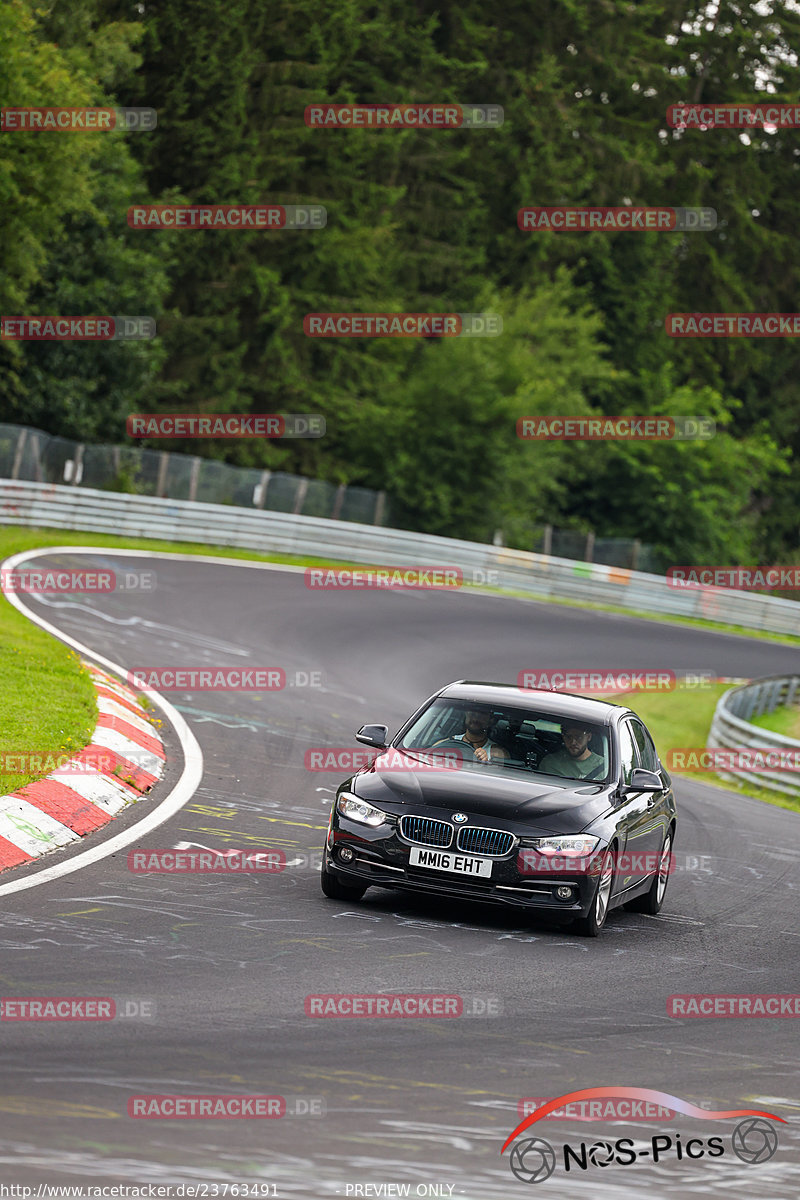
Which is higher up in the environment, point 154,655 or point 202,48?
point 202,48

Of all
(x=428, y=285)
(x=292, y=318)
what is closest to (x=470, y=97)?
(x=428, y=285)

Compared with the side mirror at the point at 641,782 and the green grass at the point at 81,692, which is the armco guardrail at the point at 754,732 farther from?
the side mirror at the point at 641,782

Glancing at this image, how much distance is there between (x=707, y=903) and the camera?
11.4 metres

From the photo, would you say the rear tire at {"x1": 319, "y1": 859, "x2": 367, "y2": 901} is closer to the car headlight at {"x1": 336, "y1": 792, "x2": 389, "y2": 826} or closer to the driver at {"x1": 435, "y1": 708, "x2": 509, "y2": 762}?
the car headlight at {"x1": 336, "y1": 792, "x2": 389, "y2": 826}

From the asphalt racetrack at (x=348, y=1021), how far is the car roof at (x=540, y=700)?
137cm

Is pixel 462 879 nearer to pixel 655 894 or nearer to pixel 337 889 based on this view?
pixel 337 889

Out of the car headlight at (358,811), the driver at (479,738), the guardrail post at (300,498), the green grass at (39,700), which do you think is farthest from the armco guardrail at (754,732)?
the guardrail post at (300,498)

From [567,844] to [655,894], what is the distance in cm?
186

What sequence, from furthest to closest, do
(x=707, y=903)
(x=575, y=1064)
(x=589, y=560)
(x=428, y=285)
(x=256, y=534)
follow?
(x=428, y=285) → (x=589, y=560) → (x=256, y=534) → (x=707, y=903) → (x=575, y=1064)

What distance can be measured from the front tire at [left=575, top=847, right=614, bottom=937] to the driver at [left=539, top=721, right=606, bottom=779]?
2.50 feet

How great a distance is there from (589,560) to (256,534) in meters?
12.2

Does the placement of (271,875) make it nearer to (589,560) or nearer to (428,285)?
(589,560)

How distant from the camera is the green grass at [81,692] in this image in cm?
1301

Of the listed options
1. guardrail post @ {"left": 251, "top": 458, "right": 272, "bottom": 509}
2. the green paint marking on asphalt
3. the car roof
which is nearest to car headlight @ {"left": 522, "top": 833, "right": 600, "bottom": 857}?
the car roof
